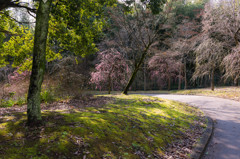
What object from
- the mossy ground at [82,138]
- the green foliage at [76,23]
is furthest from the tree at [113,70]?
the mossy ground at [82,138]

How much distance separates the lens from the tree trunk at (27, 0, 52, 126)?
4078mm

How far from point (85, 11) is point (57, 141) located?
6190mm

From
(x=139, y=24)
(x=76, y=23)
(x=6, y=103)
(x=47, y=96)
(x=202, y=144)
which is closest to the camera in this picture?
(x=202, y=144)

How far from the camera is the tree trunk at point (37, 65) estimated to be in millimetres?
4078

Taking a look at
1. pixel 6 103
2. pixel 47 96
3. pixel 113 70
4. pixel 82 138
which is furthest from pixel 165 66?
pixel 82 138

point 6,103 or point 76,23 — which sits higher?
point 76,23

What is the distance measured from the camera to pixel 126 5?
35.0 ft

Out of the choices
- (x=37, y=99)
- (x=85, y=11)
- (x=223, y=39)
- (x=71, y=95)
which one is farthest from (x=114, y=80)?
(x=37, y=99)

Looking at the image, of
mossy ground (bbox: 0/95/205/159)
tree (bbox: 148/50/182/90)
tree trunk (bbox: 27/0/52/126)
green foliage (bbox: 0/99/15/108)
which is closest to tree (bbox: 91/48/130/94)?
tree (bbox: 148/50/182/90)

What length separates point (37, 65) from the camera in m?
4.08

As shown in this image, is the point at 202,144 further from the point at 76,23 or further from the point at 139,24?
the point at 139,24

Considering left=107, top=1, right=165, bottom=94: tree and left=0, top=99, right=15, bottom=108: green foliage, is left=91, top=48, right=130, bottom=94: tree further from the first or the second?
left=0, top=99, right=15, bottom=108: green foliage

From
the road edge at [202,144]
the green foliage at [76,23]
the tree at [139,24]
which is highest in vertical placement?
the tree at [139,24]

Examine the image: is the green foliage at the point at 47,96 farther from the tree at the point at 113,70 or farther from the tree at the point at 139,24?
the tree at the point at 113,70
